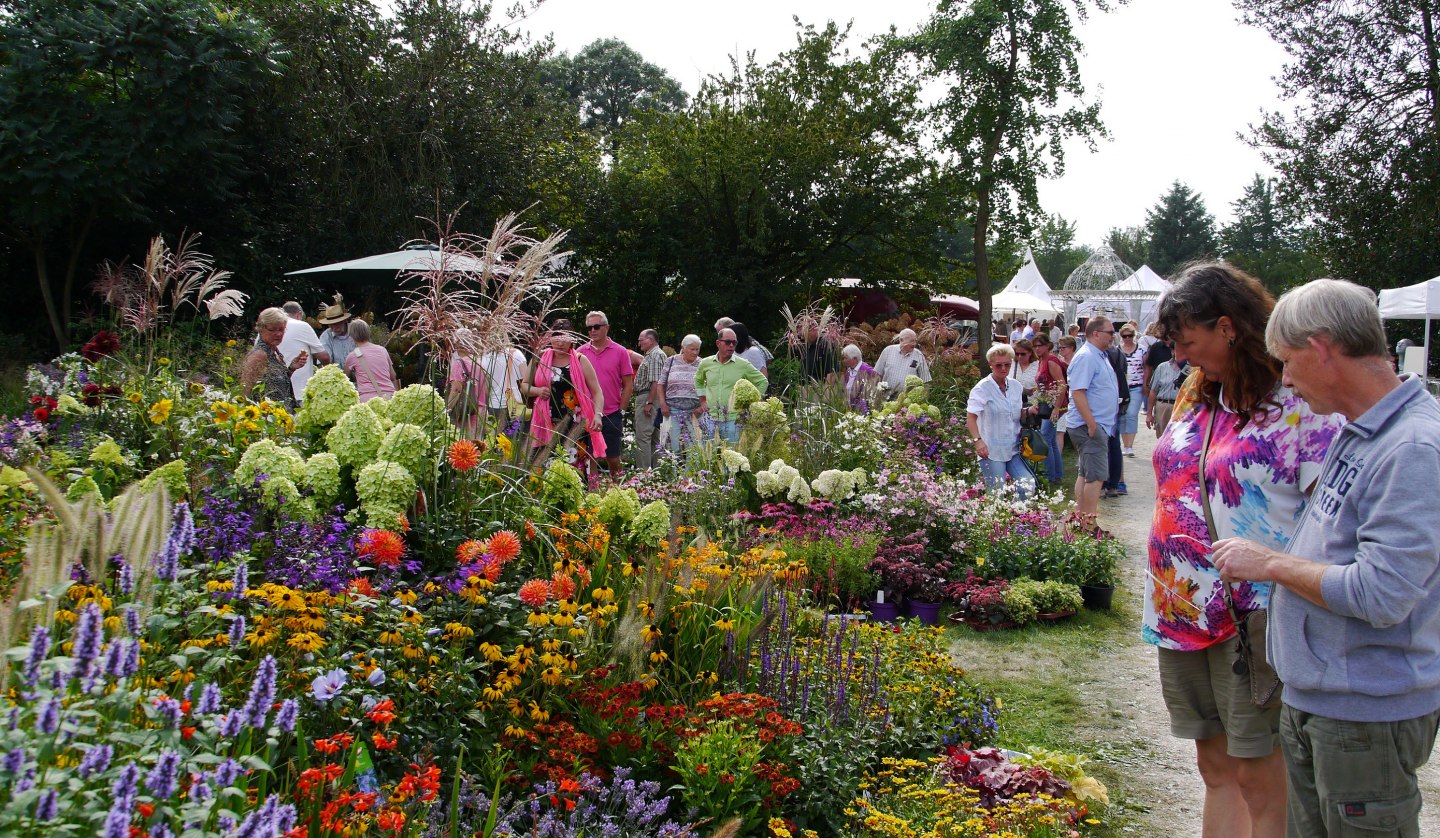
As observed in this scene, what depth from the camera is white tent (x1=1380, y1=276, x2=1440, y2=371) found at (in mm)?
15289

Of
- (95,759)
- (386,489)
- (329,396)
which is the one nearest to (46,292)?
(329,396)

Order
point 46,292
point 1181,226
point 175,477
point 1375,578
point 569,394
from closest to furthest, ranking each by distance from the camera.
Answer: point 1375,578, point 175,477, point 569,394, point 46,292, point 1181,226

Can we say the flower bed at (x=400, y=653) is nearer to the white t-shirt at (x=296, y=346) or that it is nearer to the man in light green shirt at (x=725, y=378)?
the white t-shirt at (x=296, y=346)

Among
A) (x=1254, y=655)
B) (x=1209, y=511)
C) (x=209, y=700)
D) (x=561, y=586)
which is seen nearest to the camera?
(x=209, y=700)

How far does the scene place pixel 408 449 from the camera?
163 inches

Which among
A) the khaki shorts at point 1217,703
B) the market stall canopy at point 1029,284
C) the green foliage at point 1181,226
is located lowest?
the khaki shorts at point 1217,703

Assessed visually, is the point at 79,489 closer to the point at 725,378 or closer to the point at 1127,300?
the point at 725,378

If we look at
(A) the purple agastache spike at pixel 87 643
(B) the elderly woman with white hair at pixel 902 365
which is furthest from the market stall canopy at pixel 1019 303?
(A) the purple agastache spike at pixel 87 643

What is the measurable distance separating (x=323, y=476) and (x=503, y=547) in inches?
38.2

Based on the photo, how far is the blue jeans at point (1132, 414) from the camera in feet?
45.0

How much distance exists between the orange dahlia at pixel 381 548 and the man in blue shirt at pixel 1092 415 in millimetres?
6657

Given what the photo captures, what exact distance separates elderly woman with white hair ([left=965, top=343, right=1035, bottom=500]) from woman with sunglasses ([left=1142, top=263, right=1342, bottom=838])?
18.2ft

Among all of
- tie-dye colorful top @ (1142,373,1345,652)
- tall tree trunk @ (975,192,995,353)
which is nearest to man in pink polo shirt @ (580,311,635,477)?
tie-dye colorful top @ (1142,373,1345,652)

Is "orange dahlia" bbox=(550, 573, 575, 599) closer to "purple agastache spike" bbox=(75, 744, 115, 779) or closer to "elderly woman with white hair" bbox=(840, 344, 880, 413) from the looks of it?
"purple agastache spike" bbox=(75, 744, 115, 779)
